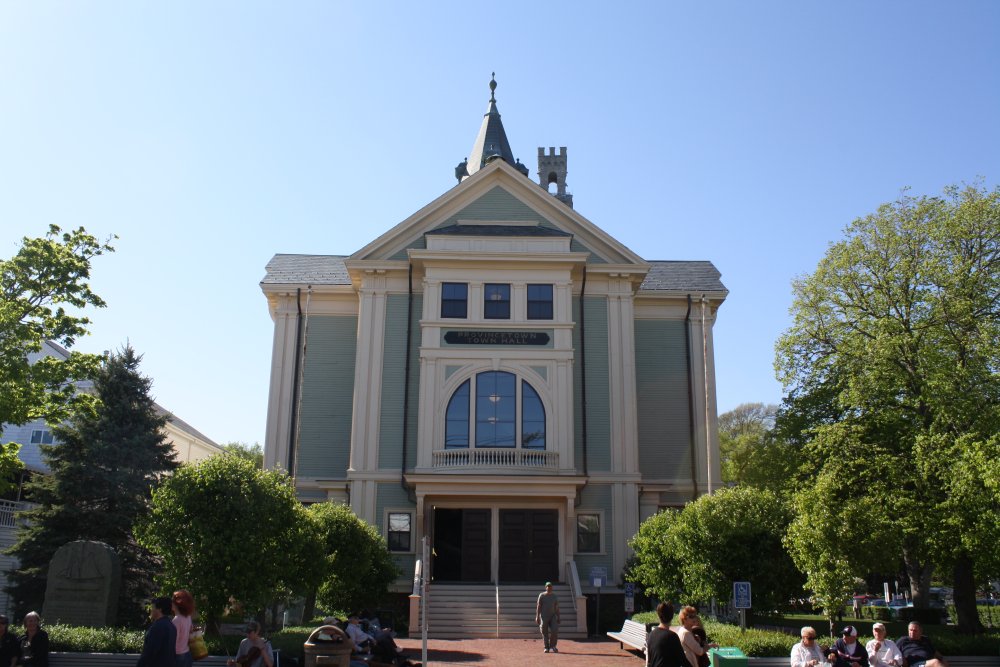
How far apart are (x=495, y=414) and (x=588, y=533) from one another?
5.37 m

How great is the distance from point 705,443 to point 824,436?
33.8 ft

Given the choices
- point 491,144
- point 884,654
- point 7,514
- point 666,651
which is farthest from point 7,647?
point 491,144

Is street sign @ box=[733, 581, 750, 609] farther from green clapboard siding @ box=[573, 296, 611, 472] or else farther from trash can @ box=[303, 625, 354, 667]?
green clapboard siding @ box=[573, 296, 611, 472]

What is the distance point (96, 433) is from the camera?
29750 millimetres

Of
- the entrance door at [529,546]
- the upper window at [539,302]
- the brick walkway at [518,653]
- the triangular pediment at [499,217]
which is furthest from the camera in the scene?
the triangular pediment at [499,217]

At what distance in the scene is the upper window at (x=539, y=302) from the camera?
108ft

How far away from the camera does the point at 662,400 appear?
117 feet

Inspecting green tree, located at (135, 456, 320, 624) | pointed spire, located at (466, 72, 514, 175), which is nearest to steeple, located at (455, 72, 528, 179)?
pointed spire, located at (466, 72, 514, 175)

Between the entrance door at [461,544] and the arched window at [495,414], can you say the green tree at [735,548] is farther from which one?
the arched window at [495,414]

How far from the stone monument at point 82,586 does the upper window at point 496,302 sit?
1721 cm

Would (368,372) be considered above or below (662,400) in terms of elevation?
above

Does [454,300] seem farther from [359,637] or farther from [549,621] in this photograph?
[359,637]

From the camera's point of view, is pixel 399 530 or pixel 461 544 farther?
pixel 399 530

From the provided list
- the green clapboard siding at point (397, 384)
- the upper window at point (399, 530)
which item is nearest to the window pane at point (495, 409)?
the green clapboard siding at point (397, 384)
